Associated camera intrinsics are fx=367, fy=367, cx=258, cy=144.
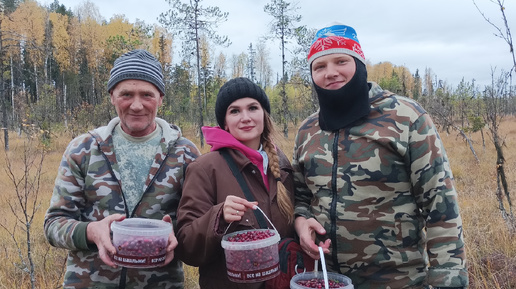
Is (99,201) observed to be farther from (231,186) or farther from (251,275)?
(251,275)

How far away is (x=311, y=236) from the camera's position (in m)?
1.80

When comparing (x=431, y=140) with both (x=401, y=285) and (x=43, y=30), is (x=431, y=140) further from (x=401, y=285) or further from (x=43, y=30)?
(x=43, y=30)

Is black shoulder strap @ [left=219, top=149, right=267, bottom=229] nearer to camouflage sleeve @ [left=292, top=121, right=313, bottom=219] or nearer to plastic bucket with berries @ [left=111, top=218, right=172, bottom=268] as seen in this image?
camouflage sleeve @ [left=292, top=121, right=313, bottom=219]

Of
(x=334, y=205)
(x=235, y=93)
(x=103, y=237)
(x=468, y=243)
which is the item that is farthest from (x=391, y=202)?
(x=468, y=243)

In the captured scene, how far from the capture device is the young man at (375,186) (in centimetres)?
162

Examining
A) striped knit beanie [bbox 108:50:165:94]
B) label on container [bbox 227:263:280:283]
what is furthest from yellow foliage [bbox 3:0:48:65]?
label on container [bbox 227:263:280:283]

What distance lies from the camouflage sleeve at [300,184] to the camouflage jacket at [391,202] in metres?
0.21

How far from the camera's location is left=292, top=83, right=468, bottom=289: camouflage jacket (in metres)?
1.61

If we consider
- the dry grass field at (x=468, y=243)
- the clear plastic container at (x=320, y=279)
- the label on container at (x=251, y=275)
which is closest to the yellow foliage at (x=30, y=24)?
the dry grass field at (x=468, y=243)

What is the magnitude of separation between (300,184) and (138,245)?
0.92 metres

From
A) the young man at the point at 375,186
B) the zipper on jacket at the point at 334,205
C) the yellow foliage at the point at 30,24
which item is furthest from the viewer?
the yellow foliage at the point at 30,24

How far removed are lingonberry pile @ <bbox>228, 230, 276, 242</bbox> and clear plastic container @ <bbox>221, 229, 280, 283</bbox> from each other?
0.11 ft

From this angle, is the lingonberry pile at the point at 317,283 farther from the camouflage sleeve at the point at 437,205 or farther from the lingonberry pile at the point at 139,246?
the lingonberry pile at the point at 139,246

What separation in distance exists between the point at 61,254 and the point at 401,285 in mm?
4091
